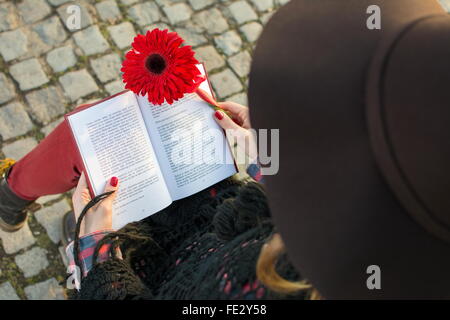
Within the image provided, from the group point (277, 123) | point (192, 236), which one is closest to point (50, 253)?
point (192, 236)

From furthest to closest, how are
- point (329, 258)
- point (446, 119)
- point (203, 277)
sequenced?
point (203, 277)
point (329, 258)
point (446, 119)

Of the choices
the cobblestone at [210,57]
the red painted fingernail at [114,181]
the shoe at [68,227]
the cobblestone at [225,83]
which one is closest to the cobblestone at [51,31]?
the cobblestone at [210,57]

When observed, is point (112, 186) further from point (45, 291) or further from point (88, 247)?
point (45, 291)

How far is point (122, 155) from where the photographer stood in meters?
1.46

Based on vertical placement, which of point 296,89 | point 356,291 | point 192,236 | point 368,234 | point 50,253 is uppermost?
point 296,89

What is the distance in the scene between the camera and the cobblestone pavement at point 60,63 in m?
2.16

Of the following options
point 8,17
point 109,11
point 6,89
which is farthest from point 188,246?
point 8,17

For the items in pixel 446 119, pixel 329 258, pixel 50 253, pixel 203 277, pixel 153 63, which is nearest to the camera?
pixel 446 119

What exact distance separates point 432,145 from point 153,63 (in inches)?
36.9

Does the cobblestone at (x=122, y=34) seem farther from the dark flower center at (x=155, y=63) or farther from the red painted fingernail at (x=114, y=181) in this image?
the red painted fingernail at (x=114, y=181)

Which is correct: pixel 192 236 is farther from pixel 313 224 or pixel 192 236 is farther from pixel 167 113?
pixel 313 224

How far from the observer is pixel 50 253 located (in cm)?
219

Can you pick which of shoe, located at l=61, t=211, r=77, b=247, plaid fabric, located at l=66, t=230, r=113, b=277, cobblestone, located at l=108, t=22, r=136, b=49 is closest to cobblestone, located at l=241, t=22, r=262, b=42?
cobblestone, located at l=108, t=22, r=136, b=49
